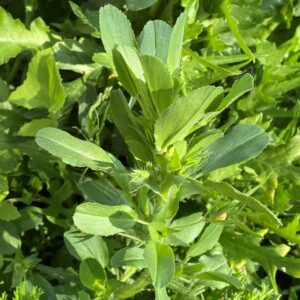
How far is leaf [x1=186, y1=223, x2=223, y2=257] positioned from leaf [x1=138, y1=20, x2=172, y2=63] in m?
0.36

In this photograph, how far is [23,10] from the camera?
4.83ft

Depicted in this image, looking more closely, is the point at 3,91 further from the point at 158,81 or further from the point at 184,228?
the point at 158,81

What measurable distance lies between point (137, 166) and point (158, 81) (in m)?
0.21

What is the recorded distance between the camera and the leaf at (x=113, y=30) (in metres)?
0.77

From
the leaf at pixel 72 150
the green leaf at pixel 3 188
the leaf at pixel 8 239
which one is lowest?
the leaf at pixel 8 239

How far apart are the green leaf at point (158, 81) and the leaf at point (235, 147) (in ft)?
0.51

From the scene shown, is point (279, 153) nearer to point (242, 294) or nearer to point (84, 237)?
point (242, 294)

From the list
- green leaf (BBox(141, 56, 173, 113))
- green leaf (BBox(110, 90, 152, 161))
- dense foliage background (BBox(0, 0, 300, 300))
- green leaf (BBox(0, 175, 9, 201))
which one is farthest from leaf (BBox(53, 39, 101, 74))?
green leaf (BBox(141, 56, 173, 113))

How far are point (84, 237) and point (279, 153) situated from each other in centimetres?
43

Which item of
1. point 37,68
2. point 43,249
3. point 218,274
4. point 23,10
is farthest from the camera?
point 23,10

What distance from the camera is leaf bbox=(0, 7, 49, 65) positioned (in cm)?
119

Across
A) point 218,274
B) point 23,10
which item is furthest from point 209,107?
point 23,10

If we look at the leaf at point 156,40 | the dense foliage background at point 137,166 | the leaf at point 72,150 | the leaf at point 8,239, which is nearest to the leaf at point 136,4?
the dense foliage background at point 137,166

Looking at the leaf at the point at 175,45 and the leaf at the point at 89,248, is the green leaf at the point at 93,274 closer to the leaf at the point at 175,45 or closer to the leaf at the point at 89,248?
the leaf at the point at 89,248
